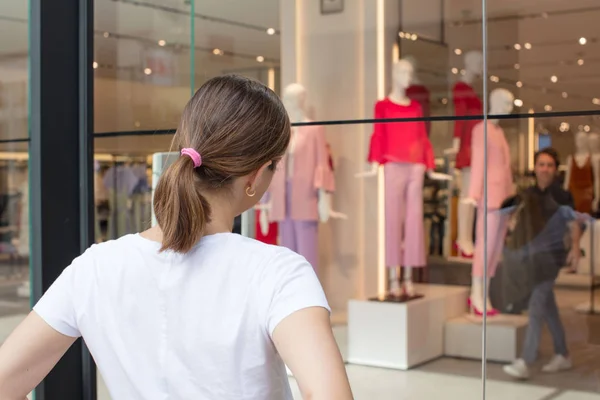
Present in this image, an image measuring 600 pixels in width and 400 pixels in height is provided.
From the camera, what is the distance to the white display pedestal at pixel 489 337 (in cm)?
430

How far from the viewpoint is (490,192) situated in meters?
4.68

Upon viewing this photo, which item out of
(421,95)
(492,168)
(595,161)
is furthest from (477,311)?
(421,95)

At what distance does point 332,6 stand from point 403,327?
1845 millimetres

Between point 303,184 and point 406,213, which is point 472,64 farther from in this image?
point 303,184

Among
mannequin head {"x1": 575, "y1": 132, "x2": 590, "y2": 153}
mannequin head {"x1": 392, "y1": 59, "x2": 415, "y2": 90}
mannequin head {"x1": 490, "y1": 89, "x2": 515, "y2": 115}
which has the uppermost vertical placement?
mannequin head {"x1": 392, "y1": 59, "x2": 415, "y2": 90}

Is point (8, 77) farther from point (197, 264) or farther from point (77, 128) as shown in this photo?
point (197, 264)

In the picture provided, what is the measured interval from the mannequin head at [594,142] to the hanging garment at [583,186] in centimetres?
9

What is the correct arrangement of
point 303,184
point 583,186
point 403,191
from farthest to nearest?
point 303,184 < point 403,191 < point 583,186

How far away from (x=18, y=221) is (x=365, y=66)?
210cm

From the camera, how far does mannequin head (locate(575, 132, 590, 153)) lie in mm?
4195

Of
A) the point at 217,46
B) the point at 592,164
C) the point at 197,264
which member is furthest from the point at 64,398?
the point at 197,264

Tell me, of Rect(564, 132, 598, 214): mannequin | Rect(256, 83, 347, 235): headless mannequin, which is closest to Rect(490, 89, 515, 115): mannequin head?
Rect(564, 132, 598, 214): mannequin

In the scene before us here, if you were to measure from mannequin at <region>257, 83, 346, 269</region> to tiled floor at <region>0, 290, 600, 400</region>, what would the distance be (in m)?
1.01

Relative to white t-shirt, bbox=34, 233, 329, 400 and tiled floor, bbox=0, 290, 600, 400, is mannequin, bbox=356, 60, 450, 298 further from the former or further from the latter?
white t-shirt, bbox=34, 233, 329, 400
